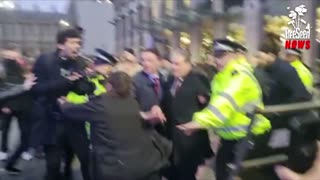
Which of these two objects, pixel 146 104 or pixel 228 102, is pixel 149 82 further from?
pixel 228 102

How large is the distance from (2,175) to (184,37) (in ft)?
41.5

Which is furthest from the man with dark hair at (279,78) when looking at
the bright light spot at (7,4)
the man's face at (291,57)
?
the bright light spot at (7,4)

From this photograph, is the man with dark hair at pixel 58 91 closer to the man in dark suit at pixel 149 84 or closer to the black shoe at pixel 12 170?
the man in dark suit at pixel 149 84

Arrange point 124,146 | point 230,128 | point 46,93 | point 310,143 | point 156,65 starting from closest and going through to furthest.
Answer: point 310,143 → point 124,146 → point 230,128 → point 46,93 → point 156,65

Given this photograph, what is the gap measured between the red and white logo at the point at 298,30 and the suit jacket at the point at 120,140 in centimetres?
697

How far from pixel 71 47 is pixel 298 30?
7157mm

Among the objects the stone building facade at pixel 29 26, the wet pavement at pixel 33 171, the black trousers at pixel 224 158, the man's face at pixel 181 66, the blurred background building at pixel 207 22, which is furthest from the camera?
the stone building facade at pixel 29 26

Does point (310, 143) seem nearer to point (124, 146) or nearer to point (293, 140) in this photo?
point (293, 140)

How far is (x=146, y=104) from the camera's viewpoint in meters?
5.81

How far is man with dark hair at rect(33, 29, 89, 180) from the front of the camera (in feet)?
21.9

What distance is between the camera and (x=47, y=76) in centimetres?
674

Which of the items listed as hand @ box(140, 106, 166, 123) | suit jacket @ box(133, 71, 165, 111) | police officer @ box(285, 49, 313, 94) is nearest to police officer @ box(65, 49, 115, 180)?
suit jacket @ box(133, 71, 165, 111)

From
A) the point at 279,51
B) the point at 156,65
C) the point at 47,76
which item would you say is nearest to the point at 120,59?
the point at 156,65

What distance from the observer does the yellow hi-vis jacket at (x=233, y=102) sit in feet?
16.7
